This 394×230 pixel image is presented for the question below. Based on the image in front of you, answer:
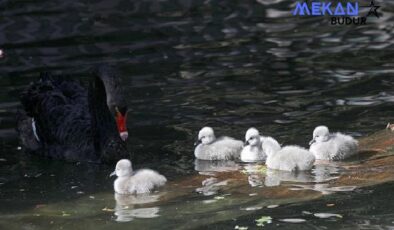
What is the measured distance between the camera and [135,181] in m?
6.57

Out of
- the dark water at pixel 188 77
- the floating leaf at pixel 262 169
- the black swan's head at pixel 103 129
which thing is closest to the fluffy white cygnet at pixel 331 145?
the floating leaf at pixel 262 169

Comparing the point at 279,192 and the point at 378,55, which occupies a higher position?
the point at 378,55

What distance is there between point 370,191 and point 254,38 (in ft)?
23.8

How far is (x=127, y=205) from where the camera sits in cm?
632

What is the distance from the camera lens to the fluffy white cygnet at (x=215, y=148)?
7.62m

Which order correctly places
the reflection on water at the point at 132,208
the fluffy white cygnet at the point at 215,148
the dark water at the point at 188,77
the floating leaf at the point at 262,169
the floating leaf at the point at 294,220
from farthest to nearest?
the fluffy white cygnet at the point at 215,148 < the floating leaf at the point at 262,169 < the dark water at the point at 188,77 < the reflection on water at the point at 132,208 < the floating leaf at the point at 294,220

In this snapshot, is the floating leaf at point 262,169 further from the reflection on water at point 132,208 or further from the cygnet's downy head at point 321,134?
the reflection on water at point 132,208

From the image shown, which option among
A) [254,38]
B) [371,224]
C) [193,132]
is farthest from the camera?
[254,38]

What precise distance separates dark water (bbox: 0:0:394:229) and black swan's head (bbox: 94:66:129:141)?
0.49 metres

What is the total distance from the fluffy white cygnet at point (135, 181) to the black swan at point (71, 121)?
1.09 metres

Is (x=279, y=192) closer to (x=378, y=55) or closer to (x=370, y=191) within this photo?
(x=370, y=191)

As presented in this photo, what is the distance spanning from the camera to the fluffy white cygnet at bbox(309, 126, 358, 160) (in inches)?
286

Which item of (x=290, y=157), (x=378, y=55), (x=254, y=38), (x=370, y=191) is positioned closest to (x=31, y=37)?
(x=254, y=38)

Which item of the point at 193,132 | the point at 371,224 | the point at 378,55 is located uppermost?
the point at 378,55
